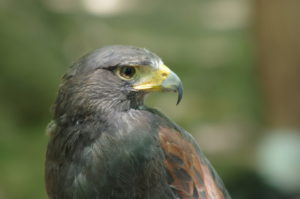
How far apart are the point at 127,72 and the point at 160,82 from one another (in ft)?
0.73

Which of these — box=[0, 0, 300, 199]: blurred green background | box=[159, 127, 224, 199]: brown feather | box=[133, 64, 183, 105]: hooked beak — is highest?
box=[133, 64, 183, 105]: hooked beak

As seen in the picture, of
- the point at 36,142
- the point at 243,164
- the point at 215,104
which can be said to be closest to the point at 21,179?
the point at 36,142

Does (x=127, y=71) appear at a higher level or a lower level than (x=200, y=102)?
higher

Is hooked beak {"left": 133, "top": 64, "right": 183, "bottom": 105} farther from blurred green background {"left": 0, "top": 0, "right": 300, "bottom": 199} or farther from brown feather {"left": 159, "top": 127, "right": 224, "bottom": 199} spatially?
blurred green background {"left": 0, "top": 0, "right": 300, "bottom": 199}

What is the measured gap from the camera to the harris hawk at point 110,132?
4.14 meters

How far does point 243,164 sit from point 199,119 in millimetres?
1990

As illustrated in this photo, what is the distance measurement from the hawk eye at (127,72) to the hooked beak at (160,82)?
2.9 inches

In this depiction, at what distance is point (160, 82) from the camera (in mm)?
4219

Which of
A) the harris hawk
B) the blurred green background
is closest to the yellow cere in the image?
the harris hawk

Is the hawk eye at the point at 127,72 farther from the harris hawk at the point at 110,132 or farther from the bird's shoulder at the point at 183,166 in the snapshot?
the bird's shoulder at the point at 183,166

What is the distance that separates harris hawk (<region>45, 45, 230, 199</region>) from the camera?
4.14 meters

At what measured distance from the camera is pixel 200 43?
14578 millimetres

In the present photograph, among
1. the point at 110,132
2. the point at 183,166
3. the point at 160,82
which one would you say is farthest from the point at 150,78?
the point at 183,166

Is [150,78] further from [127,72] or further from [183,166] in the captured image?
[183,166]
